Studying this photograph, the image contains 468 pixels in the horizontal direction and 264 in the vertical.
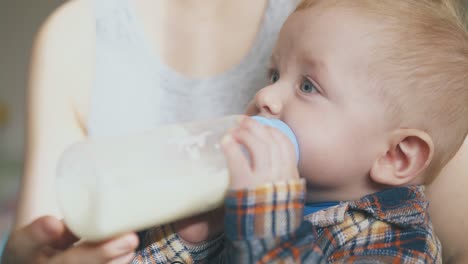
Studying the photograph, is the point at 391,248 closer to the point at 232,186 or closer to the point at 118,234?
the point at 232,186

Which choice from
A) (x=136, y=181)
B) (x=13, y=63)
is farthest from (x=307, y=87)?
(x=13, y=63)

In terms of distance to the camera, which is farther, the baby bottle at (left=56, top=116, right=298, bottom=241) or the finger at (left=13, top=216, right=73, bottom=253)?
the finger at (left=13, top=216, right=73, bottom=253)

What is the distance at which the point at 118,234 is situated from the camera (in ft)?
2.29

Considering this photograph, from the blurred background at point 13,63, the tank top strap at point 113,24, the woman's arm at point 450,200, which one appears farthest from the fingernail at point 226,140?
the blurred background at point 13,63

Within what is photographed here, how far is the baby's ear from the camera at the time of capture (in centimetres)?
90

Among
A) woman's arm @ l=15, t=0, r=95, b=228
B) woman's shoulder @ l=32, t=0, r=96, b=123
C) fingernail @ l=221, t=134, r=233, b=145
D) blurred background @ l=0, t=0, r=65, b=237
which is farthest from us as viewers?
blurred background @ l=0, t=0, r=65, b=237

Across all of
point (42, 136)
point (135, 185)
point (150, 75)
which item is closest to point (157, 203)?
point (135, 185)

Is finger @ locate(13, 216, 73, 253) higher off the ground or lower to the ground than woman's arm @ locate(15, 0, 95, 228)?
lower

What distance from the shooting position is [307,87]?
90 centimetres

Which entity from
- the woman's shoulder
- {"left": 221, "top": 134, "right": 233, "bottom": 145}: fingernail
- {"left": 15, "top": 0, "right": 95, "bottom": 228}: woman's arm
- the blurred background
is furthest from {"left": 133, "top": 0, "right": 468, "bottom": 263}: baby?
the blurred background

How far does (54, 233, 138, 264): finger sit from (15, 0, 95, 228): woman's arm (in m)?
0.37

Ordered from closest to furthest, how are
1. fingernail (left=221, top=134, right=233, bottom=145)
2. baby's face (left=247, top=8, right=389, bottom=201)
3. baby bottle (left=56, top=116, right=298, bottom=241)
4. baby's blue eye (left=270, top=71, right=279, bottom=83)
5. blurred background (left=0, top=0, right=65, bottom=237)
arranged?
baby bottle (left=56, top=116, right=298, bottom=241), fingernail (left=221, top=134, right=233, bottom=145), baby's face (left=247, top=8, right=389, bottom=201), baby's blue eye (left=270, top=71, right=279, bottom=83), blurred background (left=0, top=0, right=65, bottom=237)

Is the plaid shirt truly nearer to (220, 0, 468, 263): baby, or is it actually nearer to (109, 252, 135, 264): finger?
(220, 0, 468, 263): baby

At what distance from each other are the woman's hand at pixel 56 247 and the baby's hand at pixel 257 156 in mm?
161
